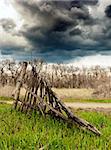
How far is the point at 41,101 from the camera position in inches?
543

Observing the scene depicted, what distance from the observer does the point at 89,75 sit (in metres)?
152

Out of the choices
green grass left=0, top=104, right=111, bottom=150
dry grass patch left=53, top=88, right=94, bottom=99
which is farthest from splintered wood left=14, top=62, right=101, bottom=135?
dry grass patch left=53, top=88, right=94, bottom=99

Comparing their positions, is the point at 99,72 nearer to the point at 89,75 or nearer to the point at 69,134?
the point at 89,75

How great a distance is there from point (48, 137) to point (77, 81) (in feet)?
418

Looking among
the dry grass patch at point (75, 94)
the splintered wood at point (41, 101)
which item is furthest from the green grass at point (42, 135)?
the dry grass patch at point (75, 94)

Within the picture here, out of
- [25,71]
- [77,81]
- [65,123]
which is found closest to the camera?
[65,123]

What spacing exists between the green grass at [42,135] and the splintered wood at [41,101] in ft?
0.83

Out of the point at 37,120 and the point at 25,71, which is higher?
the point at 25,71

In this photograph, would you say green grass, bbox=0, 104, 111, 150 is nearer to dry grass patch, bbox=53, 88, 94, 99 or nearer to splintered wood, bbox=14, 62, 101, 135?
splintered wood, bbox=14, 62, 101, 135

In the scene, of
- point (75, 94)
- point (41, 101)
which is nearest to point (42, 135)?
point (41, 101)

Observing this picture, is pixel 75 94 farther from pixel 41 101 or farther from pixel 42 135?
pixel 42 135

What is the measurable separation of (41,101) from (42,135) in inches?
124

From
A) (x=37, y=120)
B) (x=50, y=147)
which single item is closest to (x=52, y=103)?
(x=37, y=120)

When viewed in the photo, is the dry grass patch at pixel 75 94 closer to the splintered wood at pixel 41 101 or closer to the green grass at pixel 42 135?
the splintered wood at pixel 41 101
